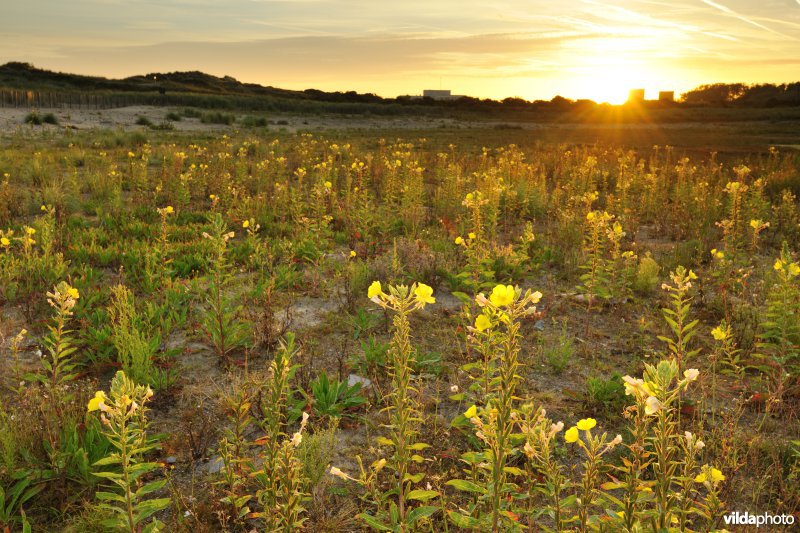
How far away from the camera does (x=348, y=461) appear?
3.34 m

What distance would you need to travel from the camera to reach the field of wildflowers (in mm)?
2330

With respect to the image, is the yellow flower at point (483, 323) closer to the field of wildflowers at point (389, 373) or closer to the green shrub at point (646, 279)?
the field of wildflowers at point (389, 373)

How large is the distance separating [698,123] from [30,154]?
4053 centimetres

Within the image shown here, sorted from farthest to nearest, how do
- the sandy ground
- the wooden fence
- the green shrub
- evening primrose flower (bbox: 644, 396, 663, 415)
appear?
the wooden fence → the sandy ground → the green shrub → evening primrose flower (bbox: 644, 396, 663, 415)

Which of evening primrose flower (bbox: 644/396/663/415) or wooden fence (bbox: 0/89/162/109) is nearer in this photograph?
evening primrose flower (bbox: 644/396/663/415)

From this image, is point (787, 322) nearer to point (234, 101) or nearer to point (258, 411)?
point (258, 411)

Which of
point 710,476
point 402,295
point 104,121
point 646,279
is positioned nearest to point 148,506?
point 402,295

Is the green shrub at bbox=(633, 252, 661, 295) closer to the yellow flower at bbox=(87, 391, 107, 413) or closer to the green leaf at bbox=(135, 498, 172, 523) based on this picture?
the green leaf at bbox=(135, 498, 172, 523)

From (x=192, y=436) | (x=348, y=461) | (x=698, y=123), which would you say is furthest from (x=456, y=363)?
(x=698, y=123)

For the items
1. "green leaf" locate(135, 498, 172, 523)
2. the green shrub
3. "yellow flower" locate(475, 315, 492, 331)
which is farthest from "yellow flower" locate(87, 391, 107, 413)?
the green shrub

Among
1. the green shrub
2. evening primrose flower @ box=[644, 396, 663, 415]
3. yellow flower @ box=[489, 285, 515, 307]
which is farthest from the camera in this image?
the green shrub

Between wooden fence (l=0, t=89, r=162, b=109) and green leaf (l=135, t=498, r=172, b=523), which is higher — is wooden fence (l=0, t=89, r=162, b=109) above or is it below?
above

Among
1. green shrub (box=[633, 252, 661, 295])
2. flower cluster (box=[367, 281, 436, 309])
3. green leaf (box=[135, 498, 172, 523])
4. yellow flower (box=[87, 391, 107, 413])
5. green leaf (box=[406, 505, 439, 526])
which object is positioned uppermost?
flower cluster (box=[367, 281, 436, 309])

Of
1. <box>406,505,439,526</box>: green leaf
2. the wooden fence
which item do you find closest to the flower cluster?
<box>406,505,439,526</box>: green leaf
